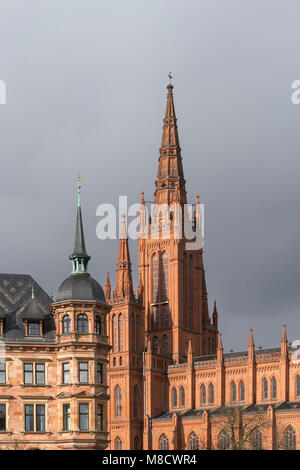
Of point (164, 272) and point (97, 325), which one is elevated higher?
point (164, 272)

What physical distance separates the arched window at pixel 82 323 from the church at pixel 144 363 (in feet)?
0.27

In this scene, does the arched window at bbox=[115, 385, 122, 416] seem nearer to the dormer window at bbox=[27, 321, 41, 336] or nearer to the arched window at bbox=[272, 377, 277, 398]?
the arched window at bbox=[272, 377, 277, 398]

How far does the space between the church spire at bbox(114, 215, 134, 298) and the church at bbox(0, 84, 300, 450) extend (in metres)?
0.20

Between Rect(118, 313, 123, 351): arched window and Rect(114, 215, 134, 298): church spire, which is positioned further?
Rect(114, 215, 134, 298): church spire

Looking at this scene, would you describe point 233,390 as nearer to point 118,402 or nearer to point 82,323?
point 118,402

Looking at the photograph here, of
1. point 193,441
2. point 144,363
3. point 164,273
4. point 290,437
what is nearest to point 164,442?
point 193,441

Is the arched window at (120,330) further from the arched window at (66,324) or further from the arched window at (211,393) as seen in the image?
the arched window at (66,324)

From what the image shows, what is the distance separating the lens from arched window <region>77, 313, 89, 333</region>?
3740 inches

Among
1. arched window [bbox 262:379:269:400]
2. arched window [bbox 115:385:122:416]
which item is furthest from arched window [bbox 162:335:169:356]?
arched window [bbox 262:379:269:400]

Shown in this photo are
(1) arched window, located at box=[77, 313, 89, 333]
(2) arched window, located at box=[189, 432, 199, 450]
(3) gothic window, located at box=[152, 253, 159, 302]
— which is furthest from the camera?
(3) gothic window, located at box=[152, 253, 159, 302]

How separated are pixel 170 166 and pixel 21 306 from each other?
9451 cm

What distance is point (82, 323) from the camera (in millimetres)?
95250
